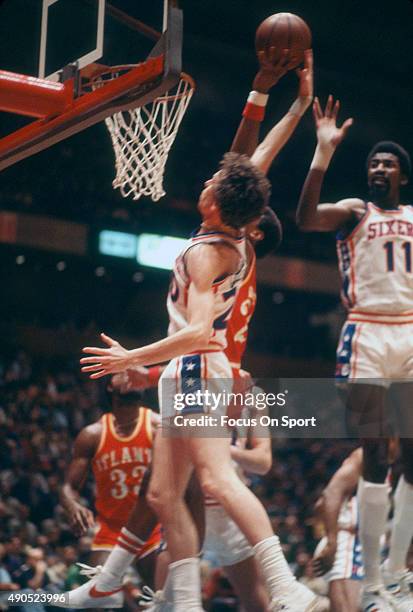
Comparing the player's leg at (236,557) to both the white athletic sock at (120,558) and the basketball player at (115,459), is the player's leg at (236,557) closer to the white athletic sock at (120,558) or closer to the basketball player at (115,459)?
the white athletic sock at (120,558)

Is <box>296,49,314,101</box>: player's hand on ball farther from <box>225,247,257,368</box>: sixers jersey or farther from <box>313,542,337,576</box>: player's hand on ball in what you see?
<box>313,542,337,576</box>: player's hand on ball

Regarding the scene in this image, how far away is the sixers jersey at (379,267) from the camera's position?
5.79 meters

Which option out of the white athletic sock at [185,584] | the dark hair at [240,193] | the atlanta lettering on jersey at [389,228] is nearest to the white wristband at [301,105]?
the atlanta lettering on jersey at [389,228]

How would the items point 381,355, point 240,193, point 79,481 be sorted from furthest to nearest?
point 79,481 → point 381,355 → point 240,193

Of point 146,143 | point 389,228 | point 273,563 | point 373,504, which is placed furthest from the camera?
point 146,143

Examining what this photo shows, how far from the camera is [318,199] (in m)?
5.75

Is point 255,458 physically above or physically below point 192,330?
below

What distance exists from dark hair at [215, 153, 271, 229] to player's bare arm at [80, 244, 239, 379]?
0.17 metres

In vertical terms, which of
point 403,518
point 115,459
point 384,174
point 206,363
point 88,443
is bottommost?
point 403,518

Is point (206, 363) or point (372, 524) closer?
point (206, 363)

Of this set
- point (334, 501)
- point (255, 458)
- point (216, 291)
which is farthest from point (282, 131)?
point (334, 501)

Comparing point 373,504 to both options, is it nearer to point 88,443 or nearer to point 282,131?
point 88,443

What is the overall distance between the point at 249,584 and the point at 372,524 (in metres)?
0.73

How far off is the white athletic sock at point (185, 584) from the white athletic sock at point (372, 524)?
110 cm
